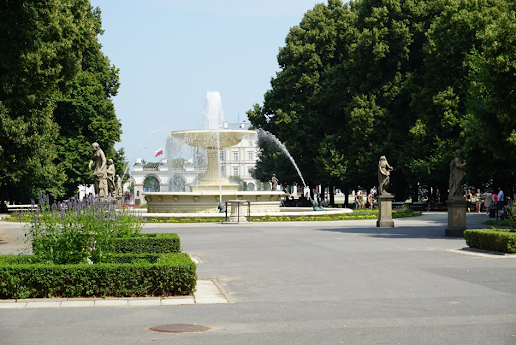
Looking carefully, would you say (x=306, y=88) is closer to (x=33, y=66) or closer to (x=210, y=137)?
(x=210, y=137)

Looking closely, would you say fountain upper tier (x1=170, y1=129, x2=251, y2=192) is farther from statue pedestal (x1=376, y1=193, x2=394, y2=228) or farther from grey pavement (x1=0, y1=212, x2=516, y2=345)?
grey pavement (x1=0, y1=212, x2=516, y2=345)

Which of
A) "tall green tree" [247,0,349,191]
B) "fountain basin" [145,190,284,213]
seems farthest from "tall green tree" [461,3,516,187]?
"tall green tree" [247,0,349,191]

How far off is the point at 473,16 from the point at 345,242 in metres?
21.8

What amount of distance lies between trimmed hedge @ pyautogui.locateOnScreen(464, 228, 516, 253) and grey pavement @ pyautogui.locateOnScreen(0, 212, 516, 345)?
0.55 meters

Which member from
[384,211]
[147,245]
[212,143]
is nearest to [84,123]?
[212,143]

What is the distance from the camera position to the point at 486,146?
22.8m

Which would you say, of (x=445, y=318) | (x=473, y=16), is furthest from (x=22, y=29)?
(x=473, y=16)

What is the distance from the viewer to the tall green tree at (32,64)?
58.7 feet

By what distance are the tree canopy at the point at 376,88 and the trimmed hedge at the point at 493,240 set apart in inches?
557

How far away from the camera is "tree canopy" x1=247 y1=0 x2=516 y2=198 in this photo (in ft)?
128

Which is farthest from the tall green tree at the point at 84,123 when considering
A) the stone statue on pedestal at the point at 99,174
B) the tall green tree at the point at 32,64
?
the tall green tree at the point at 32,64

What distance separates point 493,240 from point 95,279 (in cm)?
1027

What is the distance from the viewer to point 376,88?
151ft

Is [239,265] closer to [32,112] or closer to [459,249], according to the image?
[459,249]
